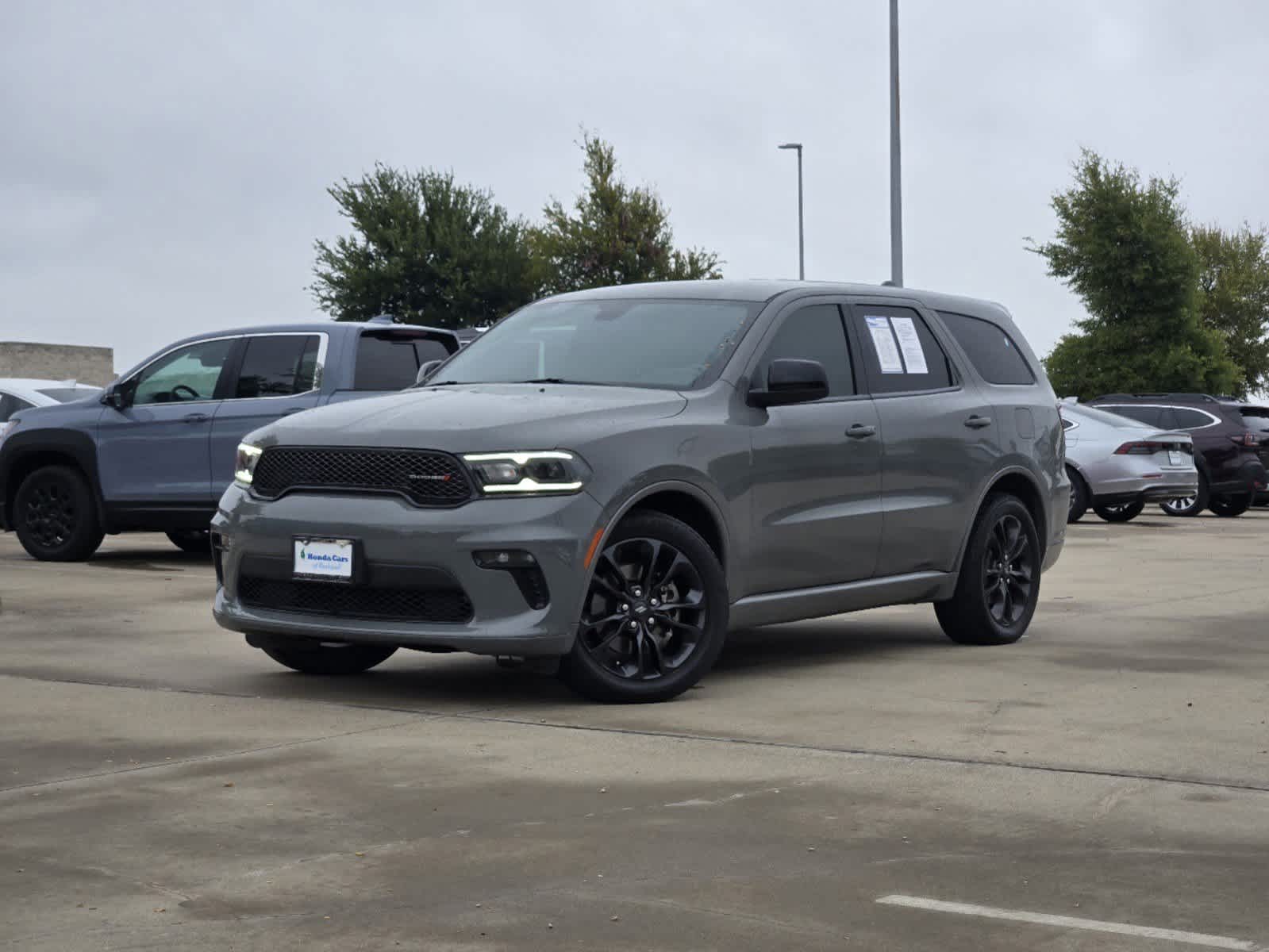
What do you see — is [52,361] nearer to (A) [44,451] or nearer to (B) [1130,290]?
(B) [1130,290]

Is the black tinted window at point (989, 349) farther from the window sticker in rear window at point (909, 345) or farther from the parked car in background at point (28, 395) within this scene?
the parked car in background at point (28, 395)

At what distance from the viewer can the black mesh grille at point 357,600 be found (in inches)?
295

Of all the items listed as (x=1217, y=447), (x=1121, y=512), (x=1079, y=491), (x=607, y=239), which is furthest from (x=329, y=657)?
(x=607, y=239)

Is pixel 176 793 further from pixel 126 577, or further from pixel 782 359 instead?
pixel 126 577

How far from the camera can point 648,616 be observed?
776cm

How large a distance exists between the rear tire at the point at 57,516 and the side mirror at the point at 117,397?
65 centimetres

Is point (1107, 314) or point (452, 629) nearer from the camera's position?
point (452, 629)

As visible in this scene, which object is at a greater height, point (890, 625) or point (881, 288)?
point (881, 288)

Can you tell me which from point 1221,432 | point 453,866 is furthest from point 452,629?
point 1221,432

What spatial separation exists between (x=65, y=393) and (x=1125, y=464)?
1203 centimetres

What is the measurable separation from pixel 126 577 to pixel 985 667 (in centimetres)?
726

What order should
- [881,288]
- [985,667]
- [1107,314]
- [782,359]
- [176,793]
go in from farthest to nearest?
[1107,314] < [881,288] < [985,667] < [782,359] < [176,793]

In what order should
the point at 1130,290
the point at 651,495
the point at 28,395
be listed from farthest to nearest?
the point at 1130,290
the point at 28,395
the point at 651,495

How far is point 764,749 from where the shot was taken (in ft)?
22.0
